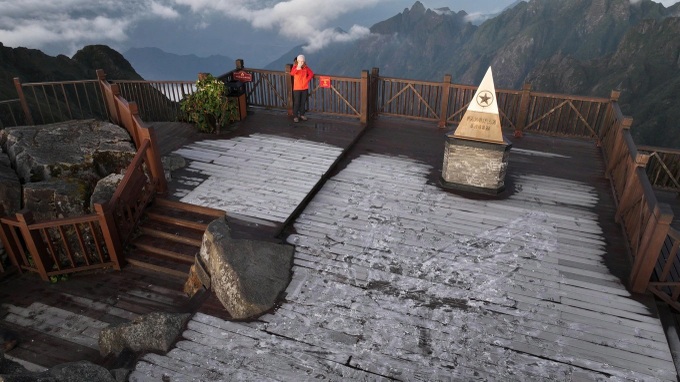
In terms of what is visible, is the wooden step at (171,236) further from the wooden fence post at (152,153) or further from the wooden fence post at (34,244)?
the wooden fence post at (34,244)

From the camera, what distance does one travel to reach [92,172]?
9.10m

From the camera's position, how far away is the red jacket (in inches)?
483

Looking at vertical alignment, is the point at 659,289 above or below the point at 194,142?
below

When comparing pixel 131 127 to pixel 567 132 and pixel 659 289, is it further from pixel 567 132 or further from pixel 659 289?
pixel 567 132

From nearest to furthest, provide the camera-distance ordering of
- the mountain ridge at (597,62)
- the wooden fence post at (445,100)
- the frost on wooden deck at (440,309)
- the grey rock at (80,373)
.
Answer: the grey rock at (80,373) < the frost on wooden deck at (440,309) < the wooden fence post at (445,100) < the mountain ridge at (597,62)

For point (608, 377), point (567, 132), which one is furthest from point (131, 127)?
point (567, 132)

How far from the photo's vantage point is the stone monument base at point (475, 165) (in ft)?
29.3

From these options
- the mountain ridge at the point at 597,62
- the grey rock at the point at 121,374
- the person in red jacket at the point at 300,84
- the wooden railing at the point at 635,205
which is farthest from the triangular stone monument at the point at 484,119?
the grey rock at the point at 121,374

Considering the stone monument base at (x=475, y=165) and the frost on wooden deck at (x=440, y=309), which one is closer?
the frost on wooden deck at (x=440, y=309)

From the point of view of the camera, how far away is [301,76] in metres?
12.3

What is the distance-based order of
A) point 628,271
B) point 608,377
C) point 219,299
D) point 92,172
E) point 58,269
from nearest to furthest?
point 608,377 → point 219,299 → point 628,271 → point 58,269 → point 92,172

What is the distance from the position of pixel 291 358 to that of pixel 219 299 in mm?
1609

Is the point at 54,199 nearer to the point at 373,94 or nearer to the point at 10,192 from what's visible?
the point at 10,192

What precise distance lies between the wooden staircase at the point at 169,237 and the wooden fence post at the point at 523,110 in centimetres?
857
